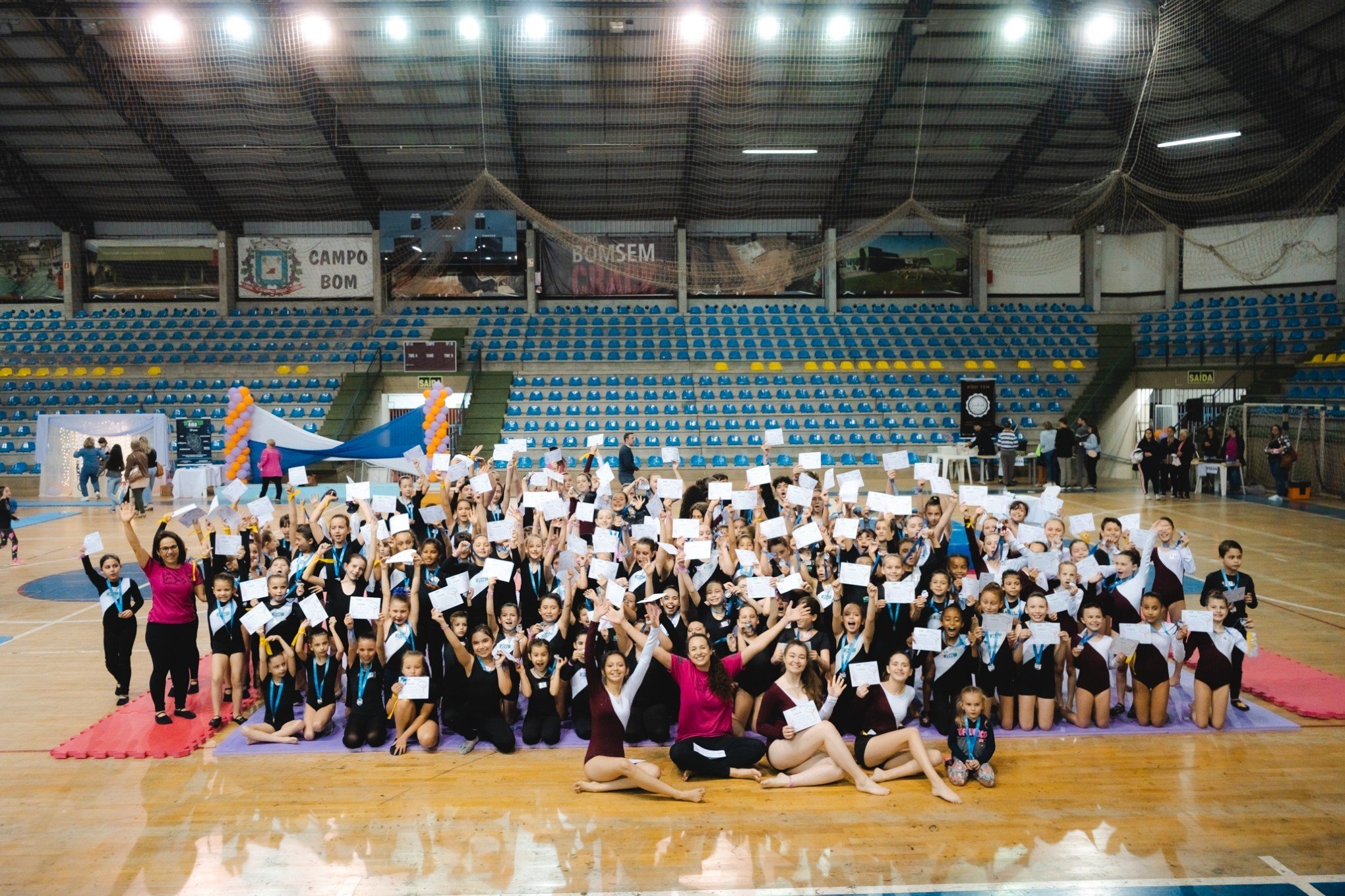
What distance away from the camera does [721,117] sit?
19.6m

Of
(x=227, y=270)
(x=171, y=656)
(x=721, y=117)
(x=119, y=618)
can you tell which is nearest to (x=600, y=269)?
(x=721, y=117)

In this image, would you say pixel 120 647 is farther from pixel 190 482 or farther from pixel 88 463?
pixel 88 463

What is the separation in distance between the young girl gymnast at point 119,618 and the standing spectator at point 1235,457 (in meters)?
19.0

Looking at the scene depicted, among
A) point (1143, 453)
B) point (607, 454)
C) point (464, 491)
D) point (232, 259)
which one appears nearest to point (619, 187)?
point (607, 454)

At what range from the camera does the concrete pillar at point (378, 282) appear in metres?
25.0

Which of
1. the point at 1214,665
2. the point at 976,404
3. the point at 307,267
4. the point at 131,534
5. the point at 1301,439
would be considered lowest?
the point at 1214,665

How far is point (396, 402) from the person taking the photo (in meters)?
25.0

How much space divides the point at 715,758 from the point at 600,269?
2123 cm

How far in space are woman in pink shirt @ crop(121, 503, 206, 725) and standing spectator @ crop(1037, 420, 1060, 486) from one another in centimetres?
1713

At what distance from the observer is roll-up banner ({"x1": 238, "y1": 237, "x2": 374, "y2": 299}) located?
25.3 meters

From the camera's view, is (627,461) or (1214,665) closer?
(1214,665)

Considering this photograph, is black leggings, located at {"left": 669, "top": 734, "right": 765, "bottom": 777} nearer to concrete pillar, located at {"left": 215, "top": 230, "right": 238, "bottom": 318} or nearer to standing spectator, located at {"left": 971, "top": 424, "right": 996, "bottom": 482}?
standing spectator, located at {"left": 971, "top": 424, "right": 996, "bottom": 482}

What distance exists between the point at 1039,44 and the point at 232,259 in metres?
20.6

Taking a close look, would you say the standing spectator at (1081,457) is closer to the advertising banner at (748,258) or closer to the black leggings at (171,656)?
the advertising banner at (748,258)
